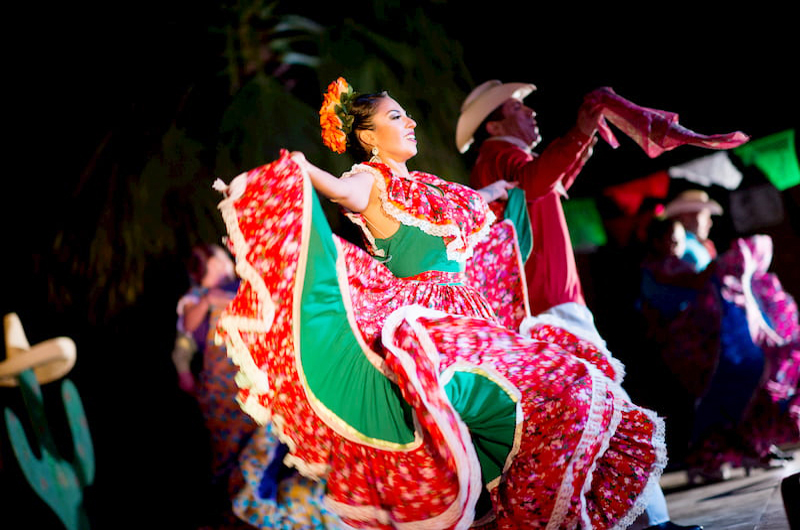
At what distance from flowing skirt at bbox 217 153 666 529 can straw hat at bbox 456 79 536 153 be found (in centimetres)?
→ 149

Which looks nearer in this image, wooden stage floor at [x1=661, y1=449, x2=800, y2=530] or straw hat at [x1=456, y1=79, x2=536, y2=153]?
wooden stage floor at [x1=661, y1=449, x2=800, y2=530]

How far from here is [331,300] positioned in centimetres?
194

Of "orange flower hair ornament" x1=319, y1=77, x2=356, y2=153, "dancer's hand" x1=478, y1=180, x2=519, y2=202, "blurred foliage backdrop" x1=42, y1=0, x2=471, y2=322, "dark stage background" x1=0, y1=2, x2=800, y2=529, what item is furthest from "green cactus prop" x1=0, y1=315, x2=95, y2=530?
"dancer's hand" x1=478, y1=180, x2=519, y2=202

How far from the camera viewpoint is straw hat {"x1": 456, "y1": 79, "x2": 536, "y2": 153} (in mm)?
3170

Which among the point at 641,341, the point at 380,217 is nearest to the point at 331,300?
the point at 380,217

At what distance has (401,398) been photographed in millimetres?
1921

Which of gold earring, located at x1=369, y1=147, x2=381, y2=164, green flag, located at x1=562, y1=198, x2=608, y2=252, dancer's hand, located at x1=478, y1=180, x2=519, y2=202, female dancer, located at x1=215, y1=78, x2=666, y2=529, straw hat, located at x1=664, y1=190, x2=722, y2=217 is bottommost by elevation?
green flag, located at x1=562, y1=198, x2=608, y2=252

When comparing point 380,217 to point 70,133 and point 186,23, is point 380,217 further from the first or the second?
point 186,23

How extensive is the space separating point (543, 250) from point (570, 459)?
121cm

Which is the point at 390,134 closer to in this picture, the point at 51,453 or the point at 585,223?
the point at 51,453

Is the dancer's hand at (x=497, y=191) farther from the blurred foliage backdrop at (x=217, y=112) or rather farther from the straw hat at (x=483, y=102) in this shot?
the blurred foliage backdrop at (x=217, y=112)

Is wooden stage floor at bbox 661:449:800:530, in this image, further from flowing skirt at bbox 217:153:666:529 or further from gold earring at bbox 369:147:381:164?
gold earring at bbox 369:147:381:164

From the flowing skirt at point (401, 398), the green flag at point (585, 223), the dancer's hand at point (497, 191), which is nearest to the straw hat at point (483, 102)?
the dancer's hand at point (497, 191)

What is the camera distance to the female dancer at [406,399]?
5.97 feet
